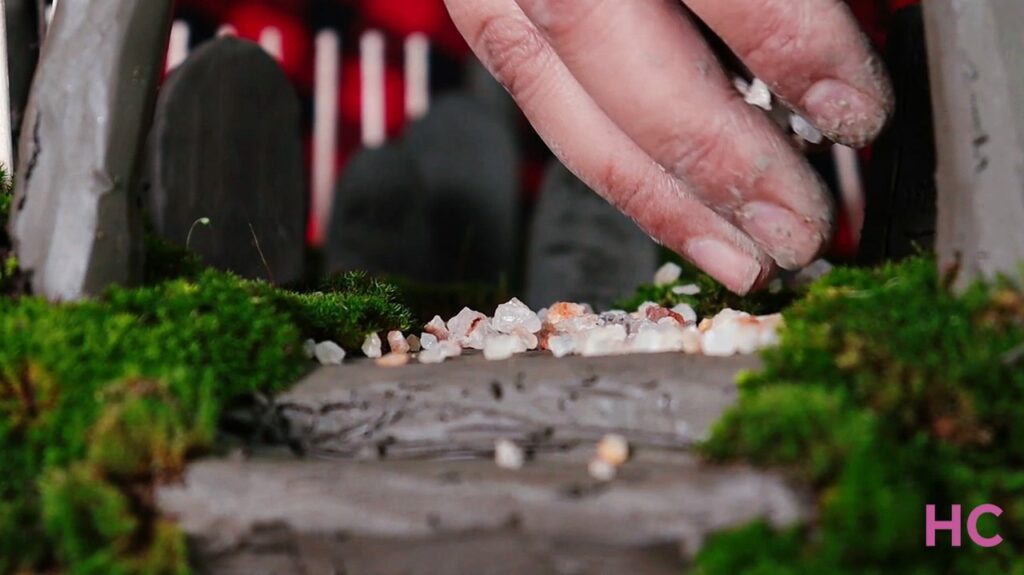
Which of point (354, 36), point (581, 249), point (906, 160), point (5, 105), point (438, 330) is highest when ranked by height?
point (354, 36)

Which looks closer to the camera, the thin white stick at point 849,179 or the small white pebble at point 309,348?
the small white pebble at point 309,348

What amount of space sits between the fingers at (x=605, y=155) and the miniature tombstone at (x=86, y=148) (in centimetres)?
37

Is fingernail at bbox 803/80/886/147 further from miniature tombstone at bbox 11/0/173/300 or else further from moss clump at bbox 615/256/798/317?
miniature tombstone at bbox 11/0/173/300

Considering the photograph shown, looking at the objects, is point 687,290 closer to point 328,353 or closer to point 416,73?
point 328,353

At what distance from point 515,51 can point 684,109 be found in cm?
26

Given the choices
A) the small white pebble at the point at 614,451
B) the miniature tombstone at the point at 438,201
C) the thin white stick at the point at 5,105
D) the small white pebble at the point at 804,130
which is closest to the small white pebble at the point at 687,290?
the small white pebble at the point at 804,130

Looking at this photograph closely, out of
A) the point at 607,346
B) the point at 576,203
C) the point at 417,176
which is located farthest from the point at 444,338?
the point at 417,176

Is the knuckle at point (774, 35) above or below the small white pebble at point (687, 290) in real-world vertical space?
above

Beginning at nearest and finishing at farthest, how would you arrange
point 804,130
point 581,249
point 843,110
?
1. point 843,110
2. point 804,130
3. point 581,249

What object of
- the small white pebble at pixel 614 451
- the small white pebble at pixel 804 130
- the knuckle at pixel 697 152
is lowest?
the small white pebble at pixel 614 451

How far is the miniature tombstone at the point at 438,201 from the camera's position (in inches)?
101

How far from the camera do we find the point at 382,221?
8.48 ft

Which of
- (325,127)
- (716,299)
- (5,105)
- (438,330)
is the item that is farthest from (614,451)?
(325,127)

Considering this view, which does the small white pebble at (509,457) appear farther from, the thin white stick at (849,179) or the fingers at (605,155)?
the thin white stick at (849,179)
